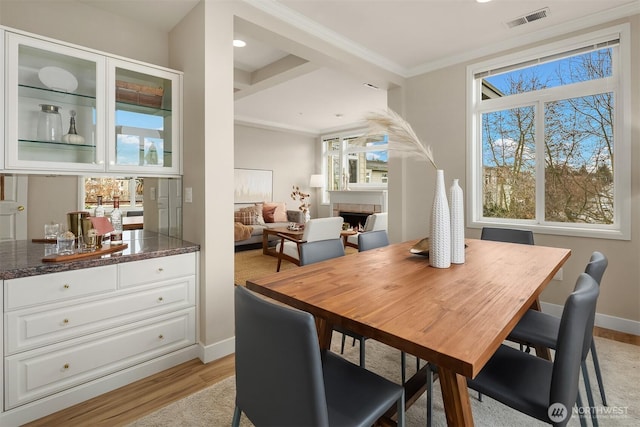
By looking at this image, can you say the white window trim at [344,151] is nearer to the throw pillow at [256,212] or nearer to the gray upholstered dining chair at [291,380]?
the throw pillow at [256,212]

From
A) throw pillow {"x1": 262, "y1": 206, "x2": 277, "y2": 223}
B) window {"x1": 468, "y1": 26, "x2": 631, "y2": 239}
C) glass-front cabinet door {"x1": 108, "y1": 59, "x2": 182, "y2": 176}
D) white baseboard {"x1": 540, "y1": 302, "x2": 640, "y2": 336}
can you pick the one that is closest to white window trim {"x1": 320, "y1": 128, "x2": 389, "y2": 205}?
throw pillow {"x1": 262, "y1": 206, "x2": 277, "y2": 223}

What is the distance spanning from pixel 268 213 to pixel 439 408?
567 cm

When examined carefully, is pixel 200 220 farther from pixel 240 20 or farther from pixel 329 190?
pixel 329 190

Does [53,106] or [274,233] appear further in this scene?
[274,233]

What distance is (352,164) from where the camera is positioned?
7.80 m

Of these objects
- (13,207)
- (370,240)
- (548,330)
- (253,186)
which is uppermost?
(253,186)

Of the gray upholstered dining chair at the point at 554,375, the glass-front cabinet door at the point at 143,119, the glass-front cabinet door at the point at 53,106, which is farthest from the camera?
the glass-front cabinet door at the point at 143,119

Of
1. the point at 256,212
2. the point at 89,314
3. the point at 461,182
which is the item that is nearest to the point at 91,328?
the point at 89,314

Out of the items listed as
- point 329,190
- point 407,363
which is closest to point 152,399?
point 407,363

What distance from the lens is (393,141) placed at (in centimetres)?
180

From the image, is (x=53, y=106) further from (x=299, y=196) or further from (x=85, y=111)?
(x=299, y=196)

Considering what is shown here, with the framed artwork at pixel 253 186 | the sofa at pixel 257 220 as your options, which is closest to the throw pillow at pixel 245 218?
the sofa at pixel 257 220

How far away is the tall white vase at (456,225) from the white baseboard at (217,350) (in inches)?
65.1

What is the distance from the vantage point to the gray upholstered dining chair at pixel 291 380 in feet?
2.78
